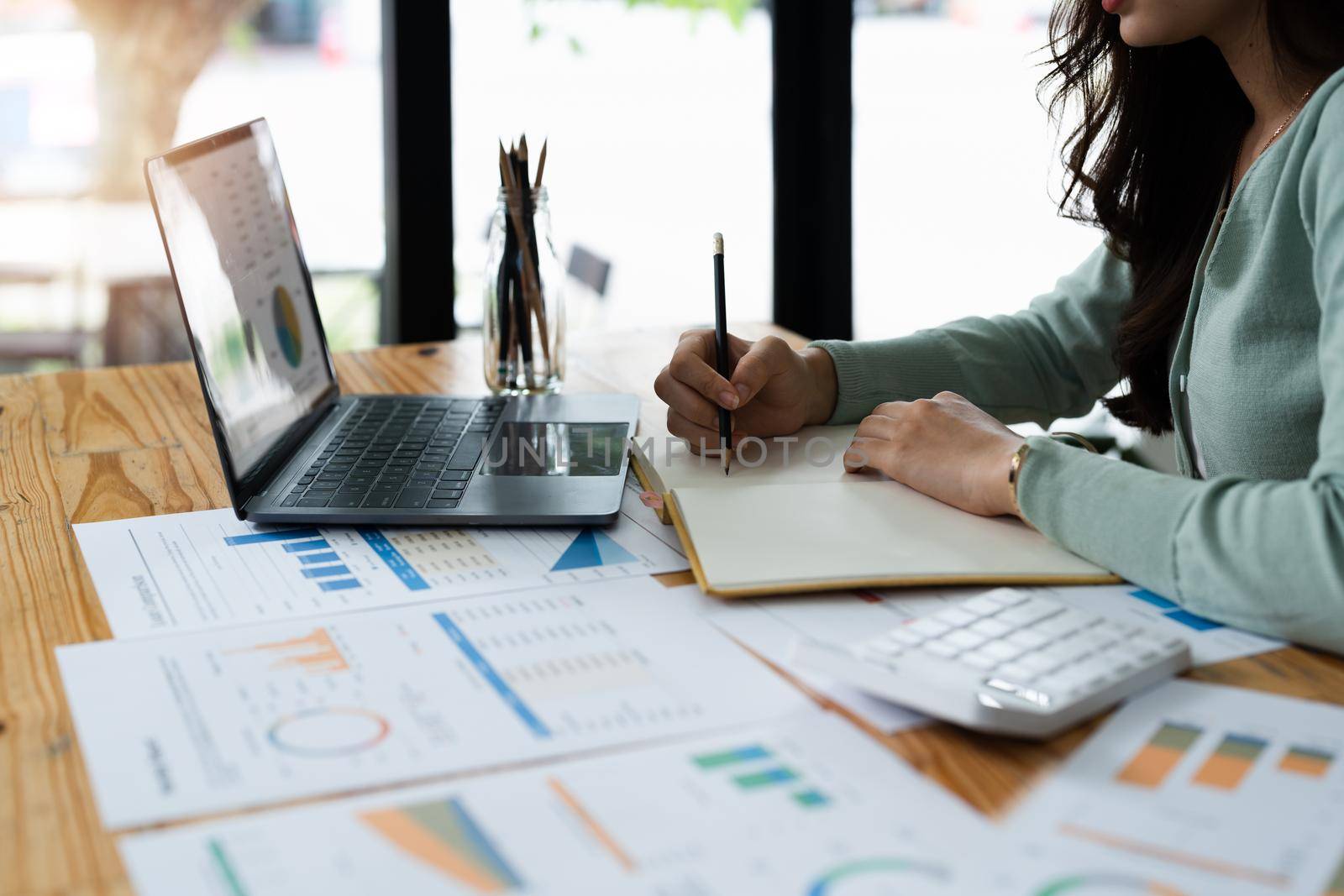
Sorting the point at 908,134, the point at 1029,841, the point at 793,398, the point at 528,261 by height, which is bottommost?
the point at 1029,841

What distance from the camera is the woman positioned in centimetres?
80

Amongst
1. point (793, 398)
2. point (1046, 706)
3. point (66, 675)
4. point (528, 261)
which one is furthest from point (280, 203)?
point (1046, 706)

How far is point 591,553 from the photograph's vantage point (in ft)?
3.05

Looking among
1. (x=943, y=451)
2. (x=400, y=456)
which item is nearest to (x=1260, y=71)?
(x=943, y=451)

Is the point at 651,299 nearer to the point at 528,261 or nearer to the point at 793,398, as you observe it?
the point at 528,261

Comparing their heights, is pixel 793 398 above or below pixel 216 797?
above

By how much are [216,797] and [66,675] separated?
195 millimetres

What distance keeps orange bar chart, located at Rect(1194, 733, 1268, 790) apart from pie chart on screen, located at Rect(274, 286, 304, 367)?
861 millimetres

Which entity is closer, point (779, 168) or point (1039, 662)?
point (1039, 662)

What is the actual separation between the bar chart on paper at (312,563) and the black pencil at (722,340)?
0.11 meters

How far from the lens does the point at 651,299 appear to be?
270cm

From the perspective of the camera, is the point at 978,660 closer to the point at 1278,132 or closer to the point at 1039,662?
the point at 1039,662

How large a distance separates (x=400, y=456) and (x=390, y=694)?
457 mm

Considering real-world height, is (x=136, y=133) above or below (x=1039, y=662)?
above
